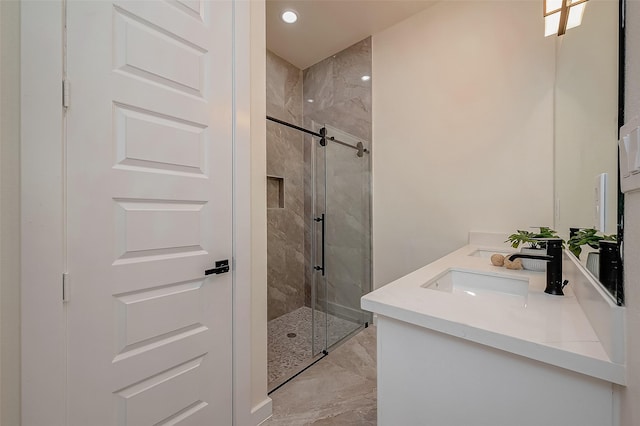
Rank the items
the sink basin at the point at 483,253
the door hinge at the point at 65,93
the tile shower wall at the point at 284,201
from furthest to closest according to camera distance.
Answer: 1. the tile shower wall at the point at 284,201
2. the sink basin at the point at 483,253
3. the door hinge at the point at 65,93

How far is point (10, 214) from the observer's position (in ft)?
2.57

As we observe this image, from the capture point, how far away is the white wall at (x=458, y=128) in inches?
73.9

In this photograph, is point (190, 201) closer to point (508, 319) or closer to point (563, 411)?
point (508, 319)

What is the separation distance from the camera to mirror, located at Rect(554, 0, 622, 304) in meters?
0.69

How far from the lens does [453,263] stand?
1.49 meters

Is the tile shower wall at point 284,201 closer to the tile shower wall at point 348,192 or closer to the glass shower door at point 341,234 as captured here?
the tile shower wall at point 348,192

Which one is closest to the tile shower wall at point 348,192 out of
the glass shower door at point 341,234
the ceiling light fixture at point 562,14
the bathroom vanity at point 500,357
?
the glass shower door at point 341,234

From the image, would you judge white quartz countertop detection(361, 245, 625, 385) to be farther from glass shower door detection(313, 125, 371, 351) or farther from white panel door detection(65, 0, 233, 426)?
glass shower door detection(313, 125, 371, 351)

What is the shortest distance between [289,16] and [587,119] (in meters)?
2.38

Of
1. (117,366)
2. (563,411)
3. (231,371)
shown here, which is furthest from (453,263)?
(117,366)

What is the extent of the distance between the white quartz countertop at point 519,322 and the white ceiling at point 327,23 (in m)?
2.40

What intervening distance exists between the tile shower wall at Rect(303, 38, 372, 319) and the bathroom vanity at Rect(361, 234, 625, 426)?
1588 millimetres

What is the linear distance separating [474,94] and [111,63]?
7.73 feet

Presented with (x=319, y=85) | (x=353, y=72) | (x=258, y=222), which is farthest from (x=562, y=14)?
(x=319, y=85)
